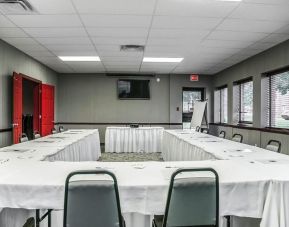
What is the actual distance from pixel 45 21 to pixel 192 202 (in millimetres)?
3708

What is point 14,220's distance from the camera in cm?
238

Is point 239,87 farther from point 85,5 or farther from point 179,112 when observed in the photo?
point 85,5

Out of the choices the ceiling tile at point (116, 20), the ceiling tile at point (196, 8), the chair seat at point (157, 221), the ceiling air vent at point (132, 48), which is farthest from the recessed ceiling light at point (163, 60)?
the chair seat at point (157, 221)

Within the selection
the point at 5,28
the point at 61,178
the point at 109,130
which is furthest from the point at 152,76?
the point at 61,178

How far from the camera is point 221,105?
10.1m

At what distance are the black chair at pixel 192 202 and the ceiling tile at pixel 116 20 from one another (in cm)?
299

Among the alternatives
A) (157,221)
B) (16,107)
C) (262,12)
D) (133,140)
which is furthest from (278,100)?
(16,107)

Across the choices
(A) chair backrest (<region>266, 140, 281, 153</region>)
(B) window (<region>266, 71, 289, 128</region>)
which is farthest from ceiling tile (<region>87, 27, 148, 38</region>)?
(B) window (<region>266, 71, 289, 128</region>)

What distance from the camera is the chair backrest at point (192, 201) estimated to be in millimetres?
1875

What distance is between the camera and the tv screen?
10.4 metres

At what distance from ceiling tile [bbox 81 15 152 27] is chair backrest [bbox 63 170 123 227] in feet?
9.79

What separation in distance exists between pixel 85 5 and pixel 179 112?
7.23m

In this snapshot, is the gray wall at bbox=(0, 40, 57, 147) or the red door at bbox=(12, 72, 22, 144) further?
the red door at bbox=(12, 72, 22, 144)

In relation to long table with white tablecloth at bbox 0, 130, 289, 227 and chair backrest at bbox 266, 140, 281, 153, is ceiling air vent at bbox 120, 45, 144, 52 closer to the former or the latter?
chair backrest at bbox 266, 140, 281, 153
